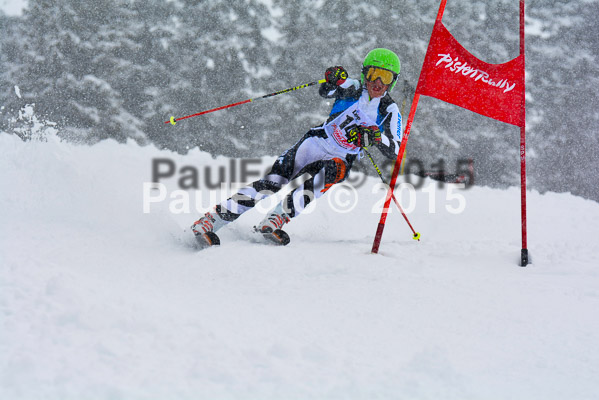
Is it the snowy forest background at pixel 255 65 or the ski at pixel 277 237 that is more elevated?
the snowy forest background at pixel 255 65

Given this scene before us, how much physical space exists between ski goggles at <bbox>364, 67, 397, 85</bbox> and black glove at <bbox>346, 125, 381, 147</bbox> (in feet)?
1.50

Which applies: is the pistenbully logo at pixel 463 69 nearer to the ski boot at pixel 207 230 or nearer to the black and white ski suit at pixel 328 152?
the black and white ski suit at pixel 328 152

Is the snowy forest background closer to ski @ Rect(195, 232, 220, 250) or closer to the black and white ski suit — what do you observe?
the black and white ski suit

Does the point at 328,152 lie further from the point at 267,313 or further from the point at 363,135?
the point at 267,313

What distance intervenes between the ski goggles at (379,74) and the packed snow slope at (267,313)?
162cm

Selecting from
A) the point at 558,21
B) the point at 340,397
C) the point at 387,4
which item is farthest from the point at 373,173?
the point at 340,397

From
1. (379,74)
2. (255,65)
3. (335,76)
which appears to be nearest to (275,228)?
(335,76)

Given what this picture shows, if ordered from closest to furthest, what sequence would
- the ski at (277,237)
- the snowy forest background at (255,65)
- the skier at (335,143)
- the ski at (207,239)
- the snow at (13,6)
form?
the ski at (207,239), the ski at (277,237), the skier at (335,143), the snow at (13,6), the snowy forest background at (255,65)

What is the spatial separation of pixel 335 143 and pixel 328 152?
115 millimetres

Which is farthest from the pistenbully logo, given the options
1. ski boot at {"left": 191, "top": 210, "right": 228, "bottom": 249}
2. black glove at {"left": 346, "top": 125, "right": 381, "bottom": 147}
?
ski boot at {"left": 191, "top": 210, "right": 228, "bottom": 249}

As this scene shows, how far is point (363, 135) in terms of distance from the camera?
4.69 metres

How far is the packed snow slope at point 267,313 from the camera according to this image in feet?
5.80

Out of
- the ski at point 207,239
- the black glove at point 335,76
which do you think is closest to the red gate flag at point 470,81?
the black glove at point 335,76

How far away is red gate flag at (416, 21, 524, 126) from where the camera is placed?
4.31 metres
